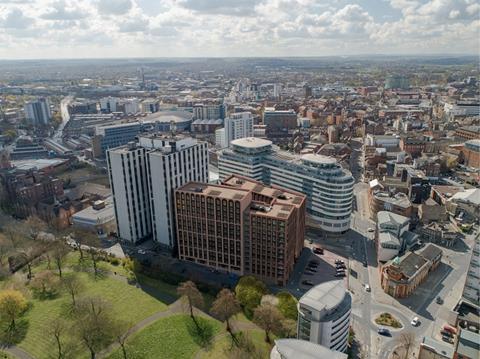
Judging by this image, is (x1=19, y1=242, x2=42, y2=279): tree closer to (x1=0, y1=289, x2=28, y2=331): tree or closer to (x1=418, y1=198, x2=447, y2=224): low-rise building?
(x1=0, y1=289, x2=28, y2=331): tree

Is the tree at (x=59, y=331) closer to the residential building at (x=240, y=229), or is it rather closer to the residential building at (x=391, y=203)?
the residential building at (x=240, y=229)

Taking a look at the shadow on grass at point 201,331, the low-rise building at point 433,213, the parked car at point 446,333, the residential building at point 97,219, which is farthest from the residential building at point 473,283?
the residential building at point 97,219

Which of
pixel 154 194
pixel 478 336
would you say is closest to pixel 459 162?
pixel 478 336

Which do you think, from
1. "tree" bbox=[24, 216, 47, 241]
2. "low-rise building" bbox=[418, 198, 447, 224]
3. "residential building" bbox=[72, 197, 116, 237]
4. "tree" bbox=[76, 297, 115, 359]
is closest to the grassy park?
"tree" bbox=[76, 297, 115, 359]

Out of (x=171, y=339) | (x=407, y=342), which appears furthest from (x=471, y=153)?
(x=171, y=339)

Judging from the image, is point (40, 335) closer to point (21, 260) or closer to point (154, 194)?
point (21, 260)

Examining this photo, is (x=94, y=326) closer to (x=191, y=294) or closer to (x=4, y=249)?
(x=191, y=294)
